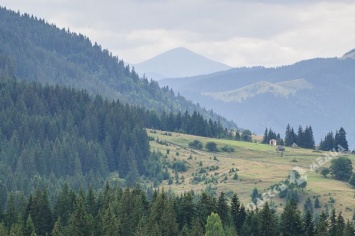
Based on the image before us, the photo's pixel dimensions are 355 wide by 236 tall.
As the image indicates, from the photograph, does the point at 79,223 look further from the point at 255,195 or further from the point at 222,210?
the point at 255,195

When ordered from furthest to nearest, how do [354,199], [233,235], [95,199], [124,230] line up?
[354,199], [95,199], [124,230], [233,235]

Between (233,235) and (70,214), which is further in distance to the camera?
(70,214)

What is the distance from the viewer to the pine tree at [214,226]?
109m

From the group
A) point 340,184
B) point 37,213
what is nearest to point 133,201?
point 37,213

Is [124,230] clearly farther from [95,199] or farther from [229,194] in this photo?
[229,194]

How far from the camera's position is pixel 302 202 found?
598ft

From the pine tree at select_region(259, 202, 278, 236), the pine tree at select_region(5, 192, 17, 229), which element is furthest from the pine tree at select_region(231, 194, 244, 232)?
the pine tree at select_region(5, 192, 17, 229)

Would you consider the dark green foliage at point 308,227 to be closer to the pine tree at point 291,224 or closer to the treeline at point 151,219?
the treeline at point 151,219

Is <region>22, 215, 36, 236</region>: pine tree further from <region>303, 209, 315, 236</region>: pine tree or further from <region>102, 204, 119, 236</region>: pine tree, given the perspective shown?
<region>303, 209, 315, 236</region>: pine tree

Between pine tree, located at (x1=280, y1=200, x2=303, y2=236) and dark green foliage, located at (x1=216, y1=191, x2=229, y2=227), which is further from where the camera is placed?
dark green foliage, located at (x1=216, y1=191, x2=229, y2=227)

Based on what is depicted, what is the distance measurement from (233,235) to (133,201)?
842 inches

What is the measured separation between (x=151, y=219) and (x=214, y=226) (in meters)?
9.65

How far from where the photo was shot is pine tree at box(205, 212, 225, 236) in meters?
109

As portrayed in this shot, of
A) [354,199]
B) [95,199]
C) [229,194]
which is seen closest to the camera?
[95,199]
